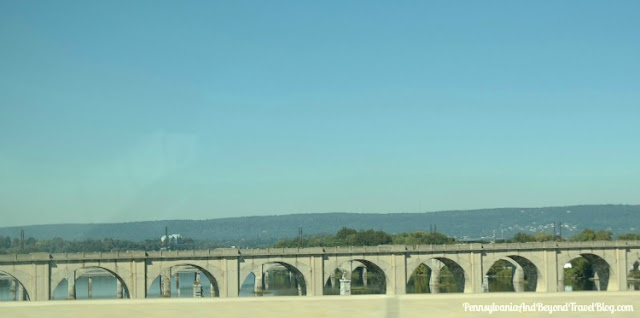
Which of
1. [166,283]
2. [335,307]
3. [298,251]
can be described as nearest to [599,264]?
[298,251]

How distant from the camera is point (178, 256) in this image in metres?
48.2

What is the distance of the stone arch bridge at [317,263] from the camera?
44.9 metres

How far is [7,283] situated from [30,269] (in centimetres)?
5199

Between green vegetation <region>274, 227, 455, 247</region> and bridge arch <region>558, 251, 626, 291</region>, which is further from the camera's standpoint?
green vegetation <region>274, 227, 455, 247</region>

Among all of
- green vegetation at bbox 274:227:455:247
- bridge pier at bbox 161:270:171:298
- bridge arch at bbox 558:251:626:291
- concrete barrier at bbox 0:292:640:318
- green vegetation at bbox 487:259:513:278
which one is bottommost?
green vegetation at bbox 487:259:513:278

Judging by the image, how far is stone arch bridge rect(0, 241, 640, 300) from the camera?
44906 mm

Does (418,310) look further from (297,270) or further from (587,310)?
(297,270)

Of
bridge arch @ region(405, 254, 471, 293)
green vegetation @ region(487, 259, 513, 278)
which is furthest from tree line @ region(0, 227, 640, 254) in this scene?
bridge arch @ region(405, 254, 471, 293)

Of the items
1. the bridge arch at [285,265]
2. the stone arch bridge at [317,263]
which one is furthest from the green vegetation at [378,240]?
the bridge arch at [285,265]

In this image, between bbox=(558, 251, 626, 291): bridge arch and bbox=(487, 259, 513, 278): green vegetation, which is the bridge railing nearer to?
bbox=(558, 251, 626, 291): bridge arch

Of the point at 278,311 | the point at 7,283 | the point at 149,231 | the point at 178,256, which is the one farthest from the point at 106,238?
the point at 278,311

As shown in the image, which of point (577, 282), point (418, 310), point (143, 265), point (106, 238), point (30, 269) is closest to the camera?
point (418, 310)

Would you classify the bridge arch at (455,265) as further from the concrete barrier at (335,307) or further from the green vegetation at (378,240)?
the concrete barrier at (335,307)

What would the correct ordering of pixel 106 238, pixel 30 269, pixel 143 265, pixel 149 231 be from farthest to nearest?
pixel 149 231 → pixel 106 238 → pixel 143 265 → pixel 30 269
